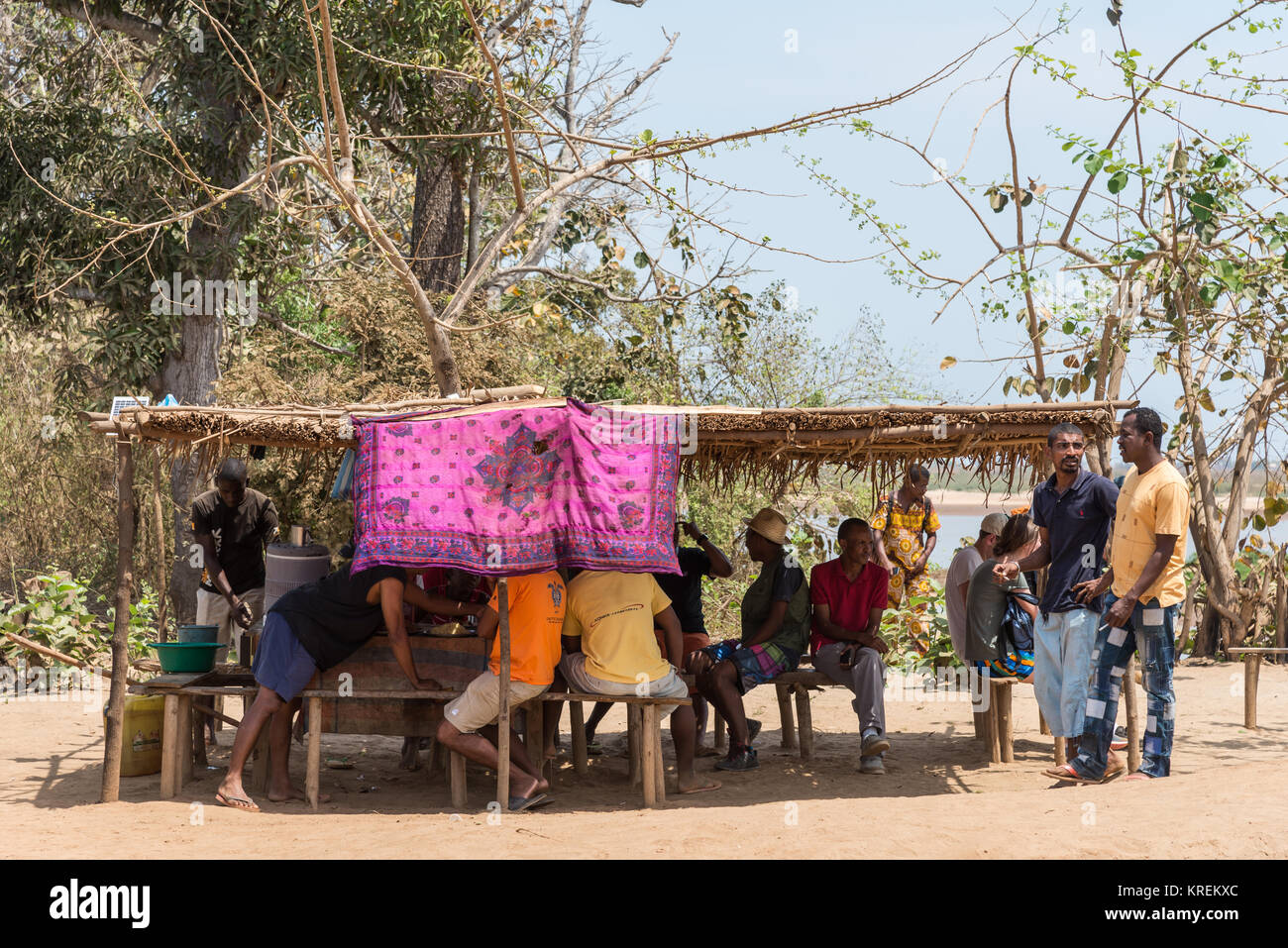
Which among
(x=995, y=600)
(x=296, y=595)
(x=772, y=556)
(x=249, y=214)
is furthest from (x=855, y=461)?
(x=249, y=214)

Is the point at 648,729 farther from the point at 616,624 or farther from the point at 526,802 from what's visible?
the point at 526,802

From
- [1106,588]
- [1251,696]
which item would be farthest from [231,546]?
[1251,696]

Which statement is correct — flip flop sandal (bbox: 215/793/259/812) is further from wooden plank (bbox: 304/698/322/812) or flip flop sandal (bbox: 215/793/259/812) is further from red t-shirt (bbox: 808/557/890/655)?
red t-shirt (bbox: 808/557/890/655)

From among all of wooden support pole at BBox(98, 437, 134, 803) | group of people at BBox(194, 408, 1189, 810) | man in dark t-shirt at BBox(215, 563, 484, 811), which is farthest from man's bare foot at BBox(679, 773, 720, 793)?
wooden support pole at BBox(98, 437, 134, 803)

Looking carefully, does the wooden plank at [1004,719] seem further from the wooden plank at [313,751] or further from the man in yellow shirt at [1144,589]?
the wooden plank at [313,751]

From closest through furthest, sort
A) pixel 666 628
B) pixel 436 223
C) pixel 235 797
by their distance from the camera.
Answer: pixel 235 797 → pixel 666 628 → pixel 436 223

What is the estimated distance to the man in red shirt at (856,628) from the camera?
6988 mm

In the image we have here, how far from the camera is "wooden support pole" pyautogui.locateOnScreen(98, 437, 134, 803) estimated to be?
6.12 meters

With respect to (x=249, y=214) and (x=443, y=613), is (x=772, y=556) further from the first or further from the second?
(x=249, y=214)

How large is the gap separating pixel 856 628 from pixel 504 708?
2.41 meters

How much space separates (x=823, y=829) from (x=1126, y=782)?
1668 mm

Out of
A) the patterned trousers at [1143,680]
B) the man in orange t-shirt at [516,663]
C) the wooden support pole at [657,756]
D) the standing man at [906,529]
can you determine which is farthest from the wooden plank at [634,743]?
the standing man at [906,529]

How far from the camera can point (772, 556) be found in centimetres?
718

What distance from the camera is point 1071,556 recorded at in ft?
19.9
